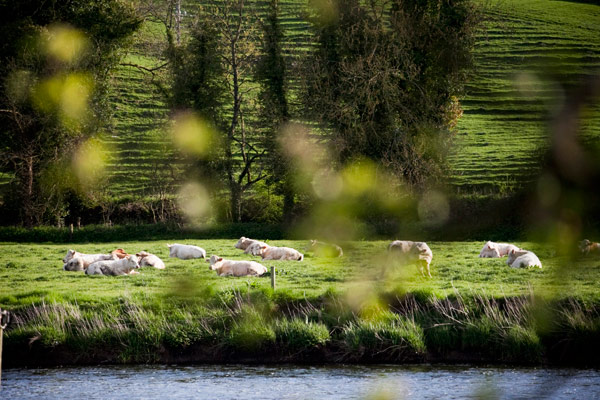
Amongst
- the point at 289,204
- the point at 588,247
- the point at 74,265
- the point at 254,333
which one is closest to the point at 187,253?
the point at 74,265

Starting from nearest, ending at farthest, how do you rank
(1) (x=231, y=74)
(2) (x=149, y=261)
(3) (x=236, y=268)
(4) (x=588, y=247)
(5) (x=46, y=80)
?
(4) (x=588, y=247) < (3) (x=236, y=268) < (2) (x=149, y=261) < (5) (x=46, y=80) < (1) (x=231, y=74)

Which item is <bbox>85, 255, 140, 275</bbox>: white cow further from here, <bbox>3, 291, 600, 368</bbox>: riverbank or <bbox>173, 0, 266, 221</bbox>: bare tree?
<bbox>173, 0, 266, 221</bbox>: bare tree

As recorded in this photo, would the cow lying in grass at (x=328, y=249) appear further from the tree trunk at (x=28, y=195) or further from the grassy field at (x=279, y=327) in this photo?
the tree trunk at (x=28, y=195)

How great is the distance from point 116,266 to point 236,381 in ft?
20.4

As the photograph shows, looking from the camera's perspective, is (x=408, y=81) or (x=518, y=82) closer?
(x=518, y=82)

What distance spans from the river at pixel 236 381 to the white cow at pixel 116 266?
4.35m

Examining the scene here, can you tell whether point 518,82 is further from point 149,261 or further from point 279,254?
point 279,254

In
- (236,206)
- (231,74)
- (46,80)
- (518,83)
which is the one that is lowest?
(236,206)

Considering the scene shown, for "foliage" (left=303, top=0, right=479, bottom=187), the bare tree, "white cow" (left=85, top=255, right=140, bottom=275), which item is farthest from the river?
the bare tree

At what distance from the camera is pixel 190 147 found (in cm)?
203

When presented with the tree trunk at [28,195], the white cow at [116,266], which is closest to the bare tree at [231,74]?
the tree trunk at [28,195]

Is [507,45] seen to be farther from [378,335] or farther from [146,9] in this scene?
[146,9]

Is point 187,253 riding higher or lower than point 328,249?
lower

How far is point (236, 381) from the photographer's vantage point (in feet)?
40.0
